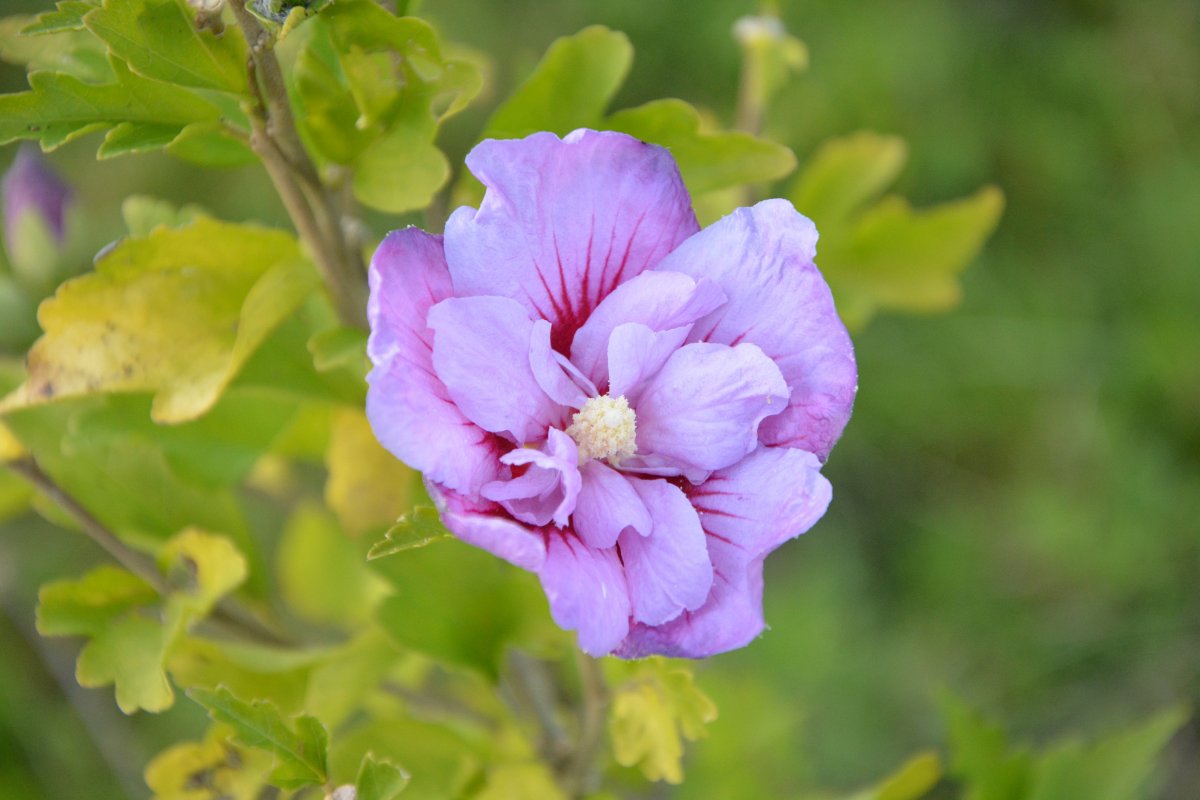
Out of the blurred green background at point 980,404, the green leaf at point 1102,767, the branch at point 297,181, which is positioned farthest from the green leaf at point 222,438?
the blurred green background at point 980,404

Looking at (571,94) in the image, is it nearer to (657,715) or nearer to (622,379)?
(622,379)

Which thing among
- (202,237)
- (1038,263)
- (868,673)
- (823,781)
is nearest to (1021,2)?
(1038,263)

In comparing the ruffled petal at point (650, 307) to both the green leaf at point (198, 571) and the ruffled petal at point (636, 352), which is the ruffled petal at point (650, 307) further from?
the green leaf at point (198, 571)

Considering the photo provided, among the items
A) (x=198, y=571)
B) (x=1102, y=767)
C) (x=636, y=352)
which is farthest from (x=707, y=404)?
(x=1102, y=767)

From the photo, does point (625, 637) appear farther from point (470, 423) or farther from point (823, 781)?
point (823, 781)

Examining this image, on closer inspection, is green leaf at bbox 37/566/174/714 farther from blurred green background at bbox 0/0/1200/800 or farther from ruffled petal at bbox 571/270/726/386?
blurred green background at bbox 0/0/1200/800
